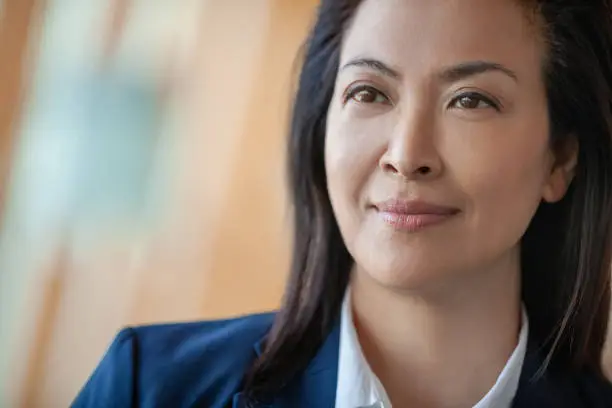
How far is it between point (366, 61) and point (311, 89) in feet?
0.42

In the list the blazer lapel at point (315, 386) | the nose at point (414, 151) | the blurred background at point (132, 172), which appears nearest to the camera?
the nose at point (414, 151)

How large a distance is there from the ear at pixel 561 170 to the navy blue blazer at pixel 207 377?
201mm

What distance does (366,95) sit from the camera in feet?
2.74

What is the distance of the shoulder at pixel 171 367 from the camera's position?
88 cm

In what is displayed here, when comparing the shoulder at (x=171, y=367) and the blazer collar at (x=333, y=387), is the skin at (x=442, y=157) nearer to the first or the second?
the blazer collar at (x=333, y=387)

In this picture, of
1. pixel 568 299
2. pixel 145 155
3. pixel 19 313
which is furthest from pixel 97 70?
pixel 568 299

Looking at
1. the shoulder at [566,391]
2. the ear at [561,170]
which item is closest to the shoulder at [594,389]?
the shoulder at [566,391]

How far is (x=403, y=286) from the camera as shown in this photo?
2.63 feet

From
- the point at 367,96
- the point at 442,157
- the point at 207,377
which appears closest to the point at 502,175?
the point at 442,157

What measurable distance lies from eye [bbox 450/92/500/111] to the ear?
136 mm

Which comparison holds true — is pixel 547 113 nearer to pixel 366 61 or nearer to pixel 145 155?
pixel 366 61

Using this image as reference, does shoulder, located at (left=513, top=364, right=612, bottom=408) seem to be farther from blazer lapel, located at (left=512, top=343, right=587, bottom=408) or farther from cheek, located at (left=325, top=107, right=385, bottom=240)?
cheek, located at (left=325, top=107, right=385, bottom=240)

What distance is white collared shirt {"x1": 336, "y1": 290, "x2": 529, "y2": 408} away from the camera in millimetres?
859

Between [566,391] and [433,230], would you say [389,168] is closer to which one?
[433,230]
